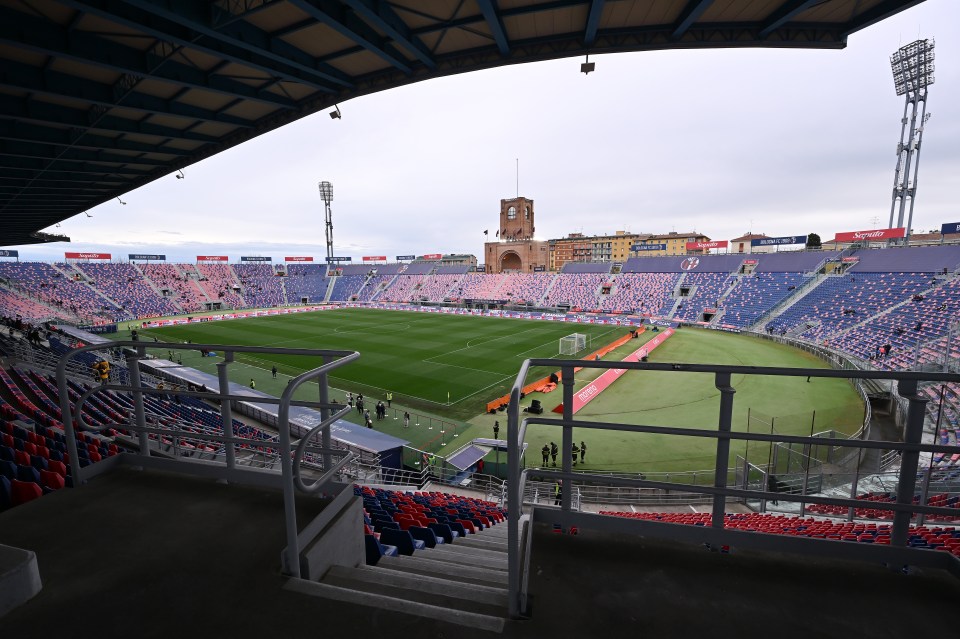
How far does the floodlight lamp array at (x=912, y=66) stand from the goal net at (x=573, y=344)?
48717mm

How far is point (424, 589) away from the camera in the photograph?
2898 millimetres

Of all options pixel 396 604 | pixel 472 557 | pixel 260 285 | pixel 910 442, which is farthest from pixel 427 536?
pixel 260 285

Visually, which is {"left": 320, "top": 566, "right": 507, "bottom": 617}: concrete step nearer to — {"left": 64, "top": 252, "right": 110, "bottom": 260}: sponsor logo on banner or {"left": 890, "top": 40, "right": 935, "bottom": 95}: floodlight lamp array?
{"left": 890, "top": 40, "right": 935, "bottom": 95}: floodlight lamp array

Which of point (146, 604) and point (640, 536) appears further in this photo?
point (640, 536)

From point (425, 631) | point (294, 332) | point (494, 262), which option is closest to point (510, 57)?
point (425, 631)

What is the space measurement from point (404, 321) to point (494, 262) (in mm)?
47865

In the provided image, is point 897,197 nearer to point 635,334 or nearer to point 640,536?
point 635,334

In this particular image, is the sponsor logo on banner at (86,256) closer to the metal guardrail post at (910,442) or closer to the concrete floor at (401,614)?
the concrete floor at (401,614)

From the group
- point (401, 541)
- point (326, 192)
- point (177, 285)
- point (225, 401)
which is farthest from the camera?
point (326, 192)

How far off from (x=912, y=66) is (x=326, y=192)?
100830 millimetres

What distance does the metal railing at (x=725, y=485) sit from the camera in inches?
98.0

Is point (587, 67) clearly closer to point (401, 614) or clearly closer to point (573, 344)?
point (401, 614)

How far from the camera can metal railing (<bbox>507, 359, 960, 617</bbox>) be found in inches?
98.0

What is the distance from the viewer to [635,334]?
4403cm
